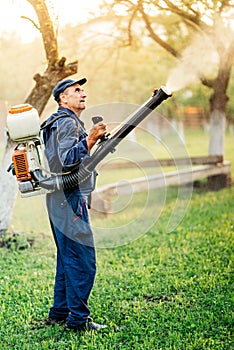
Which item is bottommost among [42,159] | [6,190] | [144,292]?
[144,292]

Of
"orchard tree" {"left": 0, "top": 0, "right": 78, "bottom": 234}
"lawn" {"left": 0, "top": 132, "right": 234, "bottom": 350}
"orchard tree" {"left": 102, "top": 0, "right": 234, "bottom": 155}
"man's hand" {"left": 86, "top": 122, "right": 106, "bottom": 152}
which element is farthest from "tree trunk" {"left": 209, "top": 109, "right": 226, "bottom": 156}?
"man's hand" {"left": 86, "top": 122, "right": 106, "bottom": 152}

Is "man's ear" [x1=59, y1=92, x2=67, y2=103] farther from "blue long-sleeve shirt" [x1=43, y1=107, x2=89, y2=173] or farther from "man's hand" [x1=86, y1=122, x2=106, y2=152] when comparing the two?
"man's hand" [x1=86, y1=122, x2=106, y2=152]

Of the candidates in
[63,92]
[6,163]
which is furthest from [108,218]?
[63,92]

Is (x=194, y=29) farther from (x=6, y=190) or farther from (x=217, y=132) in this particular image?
(x=6, y=190)

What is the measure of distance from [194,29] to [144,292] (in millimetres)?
7065

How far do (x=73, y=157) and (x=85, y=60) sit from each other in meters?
8.05

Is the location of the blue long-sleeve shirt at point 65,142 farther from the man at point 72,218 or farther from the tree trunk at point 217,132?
the tree trunk at point 217,132

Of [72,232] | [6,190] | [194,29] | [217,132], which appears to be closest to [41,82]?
[6,190]

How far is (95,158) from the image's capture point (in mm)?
4082

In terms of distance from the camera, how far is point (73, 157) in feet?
13.0

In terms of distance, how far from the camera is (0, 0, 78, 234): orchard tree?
6820 millimetres

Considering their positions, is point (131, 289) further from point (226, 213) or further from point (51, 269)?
point (226, 213)

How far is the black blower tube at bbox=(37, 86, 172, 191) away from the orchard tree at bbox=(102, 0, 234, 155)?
13.9 feet

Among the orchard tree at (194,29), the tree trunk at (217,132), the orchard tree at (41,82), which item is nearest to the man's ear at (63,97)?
the orchard tree at (41,82)
